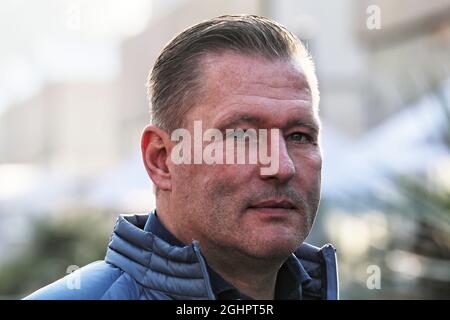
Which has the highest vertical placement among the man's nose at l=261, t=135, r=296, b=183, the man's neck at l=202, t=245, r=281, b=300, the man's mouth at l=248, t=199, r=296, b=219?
the man's nose at l=261, t=135, r=296, b=183

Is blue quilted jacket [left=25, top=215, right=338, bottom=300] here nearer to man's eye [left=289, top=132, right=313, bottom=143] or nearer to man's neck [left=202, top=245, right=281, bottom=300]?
man's neck [left=202, top=245, right=281, bottom=300]

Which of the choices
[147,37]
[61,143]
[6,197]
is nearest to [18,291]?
[6,197]

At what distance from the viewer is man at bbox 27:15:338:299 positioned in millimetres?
1438

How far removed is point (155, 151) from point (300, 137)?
0.80ft

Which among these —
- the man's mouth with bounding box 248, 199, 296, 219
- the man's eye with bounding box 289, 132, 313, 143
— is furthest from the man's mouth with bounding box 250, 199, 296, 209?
the man's eye with bounding box 289, 132, 313, 143

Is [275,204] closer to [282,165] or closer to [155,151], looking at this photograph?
[282,165]

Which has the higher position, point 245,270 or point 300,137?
point 300,137

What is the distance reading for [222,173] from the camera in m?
1.47

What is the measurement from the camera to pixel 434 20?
10242mm

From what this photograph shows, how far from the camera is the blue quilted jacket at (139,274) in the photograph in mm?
1438

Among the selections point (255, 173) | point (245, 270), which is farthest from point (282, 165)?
point (245, 270)

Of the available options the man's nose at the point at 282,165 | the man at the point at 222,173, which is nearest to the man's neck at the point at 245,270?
the man at the point at 222,173

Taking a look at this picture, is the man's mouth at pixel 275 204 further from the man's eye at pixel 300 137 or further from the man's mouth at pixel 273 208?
the man's eye at pixel 300 137

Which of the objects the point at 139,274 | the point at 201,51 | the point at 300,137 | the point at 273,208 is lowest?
the point at 139,274
